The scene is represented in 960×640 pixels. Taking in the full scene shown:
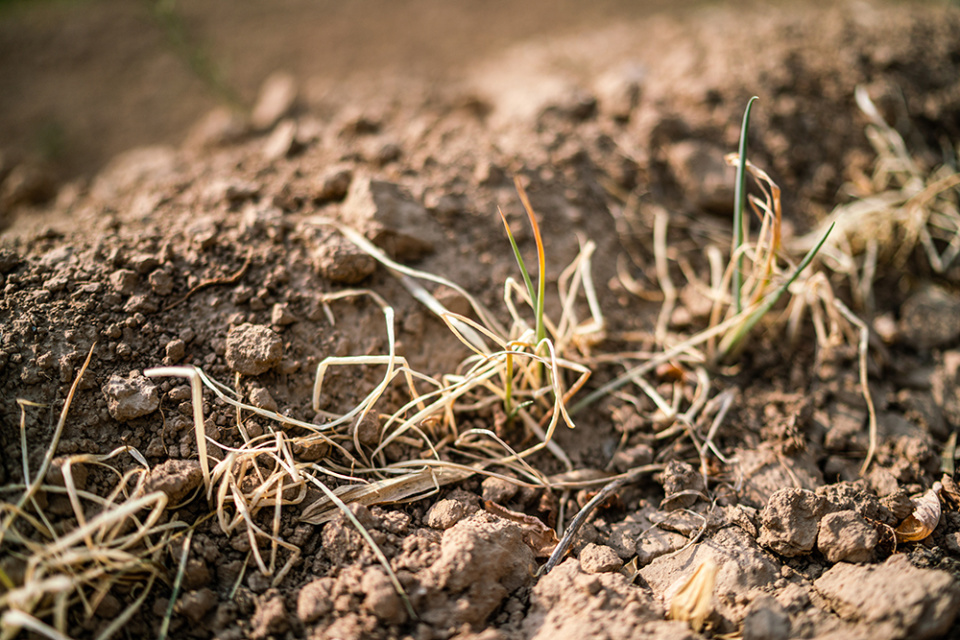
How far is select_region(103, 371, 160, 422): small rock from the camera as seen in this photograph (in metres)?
1.15

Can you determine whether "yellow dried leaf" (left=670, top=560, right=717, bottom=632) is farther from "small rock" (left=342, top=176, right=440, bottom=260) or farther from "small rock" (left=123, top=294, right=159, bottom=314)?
"small rock" (left=123, top=294, right=159, bottom=314)

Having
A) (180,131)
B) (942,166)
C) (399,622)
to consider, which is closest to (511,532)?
(399,622)

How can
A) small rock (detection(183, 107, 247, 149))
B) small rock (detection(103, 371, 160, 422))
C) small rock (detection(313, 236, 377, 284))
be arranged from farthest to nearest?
small rock (detection(183, 107, 247, 149)) < small rock (detection(313, 236, 377, 284)) < small rock (detection(103, 371, 160, 422))

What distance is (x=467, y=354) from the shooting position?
55.5 inches

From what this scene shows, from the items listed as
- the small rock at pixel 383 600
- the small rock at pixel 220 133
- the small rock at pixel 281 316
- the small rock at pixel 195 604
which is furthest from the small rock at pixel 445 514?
the small rock at pixel 220 133

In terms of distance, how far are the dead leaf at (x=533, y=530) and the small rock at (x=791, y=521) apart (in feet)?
Answer: 1.43

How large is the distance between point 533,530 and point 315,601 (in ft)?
1.48

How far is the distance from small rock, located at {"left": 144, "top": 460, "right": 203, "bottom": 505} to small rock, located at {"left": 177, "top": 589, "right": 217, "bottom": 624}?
184mm

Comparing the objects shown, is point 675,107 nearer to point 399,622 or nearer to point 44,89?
point 399,622

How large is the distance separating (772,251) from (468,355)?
771 mm

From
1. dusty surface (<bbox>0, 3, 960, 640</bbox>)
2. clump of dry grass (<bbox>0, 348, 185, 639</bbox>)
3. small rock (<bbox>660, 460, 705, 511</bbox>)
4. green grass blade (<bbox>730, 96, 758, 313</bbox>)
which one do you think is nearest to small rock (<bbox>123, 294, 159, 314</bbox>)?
dusty surface (<bbox>0, 3, 960, 640</bbox>)

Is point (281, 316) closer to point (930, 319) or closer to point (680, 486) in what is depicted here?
point (680, 486)

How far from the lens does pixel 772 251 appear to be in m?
1.33

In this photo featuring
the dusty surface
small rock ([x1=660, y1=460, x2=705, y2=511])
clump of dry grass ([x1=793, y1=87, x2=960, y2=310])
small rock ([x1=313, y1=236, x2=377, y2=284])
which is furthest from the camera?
clump of dry grass ([x1=793, y1=87, x2=960, y2=310])
